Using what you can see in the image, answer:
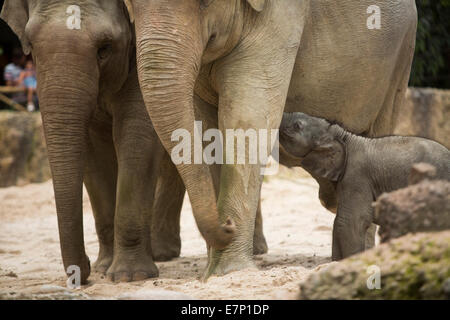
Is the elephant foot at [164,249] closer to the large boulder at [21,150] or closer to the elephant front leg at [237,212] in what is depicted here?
the elephant front leg at [237,212]

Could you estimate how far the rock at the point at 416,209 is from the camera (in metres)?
3.14

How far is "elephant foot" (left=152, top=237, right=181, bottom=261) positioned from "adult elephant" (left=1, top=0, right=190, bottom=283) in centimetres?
65

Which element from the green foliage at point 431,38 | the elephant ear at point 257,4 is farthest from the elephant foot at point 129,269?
the green foliage at point 431,38

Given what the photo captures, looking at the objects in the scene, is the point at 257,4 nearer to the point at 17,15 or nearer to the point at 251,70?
the point at 251,70

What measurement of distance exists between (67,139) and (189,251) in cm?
261

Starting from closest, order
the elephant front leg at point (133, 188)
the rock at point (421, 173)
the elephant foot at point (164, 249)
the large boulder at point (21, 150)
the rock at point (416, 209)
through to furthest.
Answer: the rock at point (416, 209), the rock at point (421, 173), the elephant front leg at point (133, 188), the elephant foot at point (164, 249), the large boulder at point (21, 150)

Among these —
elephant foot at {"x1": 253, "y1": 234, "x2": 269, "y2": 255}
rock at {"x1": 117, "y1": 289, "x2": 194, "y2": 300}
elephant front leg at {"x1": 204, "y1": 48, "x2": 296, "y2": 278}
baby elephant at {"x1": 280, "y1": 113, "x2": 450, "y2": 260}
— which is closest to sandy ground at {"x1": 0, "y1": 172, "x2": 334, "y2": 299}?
rock at {"x1": 117, "y1": 289, "x2": 194, "y2": 300}

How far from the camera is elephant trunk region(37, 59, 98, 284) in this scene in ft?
15.2

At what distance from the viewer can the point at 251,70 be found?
15.4 feet

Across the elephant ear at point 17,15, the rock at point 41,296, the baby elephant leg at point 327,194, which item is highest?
the elephant ear at point 17,15

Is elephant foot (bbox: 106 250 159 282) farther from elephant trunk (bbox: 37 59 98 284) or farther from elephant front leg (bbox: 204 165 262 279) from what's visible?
elephant front leg (bbox: 204 165 262 279)

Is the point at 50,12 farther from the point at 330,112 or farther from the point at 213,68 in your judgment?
the point at 330,112

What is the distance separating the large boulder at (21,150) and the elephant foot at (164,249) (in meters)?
4.65
